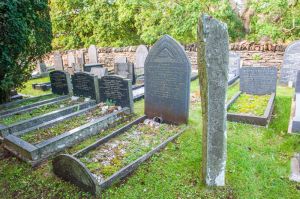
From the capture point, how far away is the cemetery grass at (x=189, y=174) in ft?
11.3

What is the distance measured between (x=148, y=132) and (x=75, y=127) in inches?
68.6

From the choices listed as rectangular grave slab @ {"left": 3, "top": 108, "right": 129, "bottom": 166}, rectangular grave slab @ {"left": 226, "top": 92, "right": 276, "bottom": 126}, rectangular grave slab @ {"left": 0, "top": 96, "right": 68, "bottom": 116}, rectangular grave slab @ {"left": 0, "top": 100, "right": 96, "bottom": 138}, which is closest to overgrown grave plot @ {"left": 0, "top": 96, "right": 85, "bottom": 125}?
rectangular grave slab @ {"left": 0, "top": 96, "right": 68, "bottom": 116}

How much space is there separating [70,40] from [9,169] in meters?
17.1

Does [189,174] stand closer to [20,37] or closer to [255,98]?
[255,98]

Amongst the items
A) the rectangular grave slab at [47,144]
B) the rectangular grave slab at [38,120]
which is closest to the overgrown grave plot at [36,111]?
the rectangular grave slab at [38,120]

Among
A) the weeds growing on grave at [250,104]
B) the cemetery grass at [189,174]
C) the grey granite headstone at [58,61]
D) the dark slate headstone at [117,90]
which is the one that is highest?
the grey granite headstone at [58,61]

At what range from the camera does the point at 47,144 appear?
15.0ft

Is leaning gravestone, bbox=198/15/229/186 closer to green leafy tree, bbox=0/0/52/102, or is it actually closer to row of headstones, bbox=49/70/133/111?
row of headstones, bbox=49/70/133/111

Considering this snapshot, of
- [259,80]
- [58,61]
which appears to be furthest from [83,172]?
[58,61]

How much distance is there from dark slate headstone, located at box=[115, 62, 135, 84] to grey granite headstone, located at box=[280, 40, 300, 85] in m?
5.77

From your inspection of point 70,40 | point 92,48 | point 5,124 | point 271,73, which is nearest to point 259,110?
point 271,73

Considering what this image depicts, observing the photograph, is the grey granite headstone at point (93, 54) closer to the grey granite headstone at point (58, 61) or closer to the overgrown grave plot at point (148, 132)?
the grey granite headstone at point (58, 61)

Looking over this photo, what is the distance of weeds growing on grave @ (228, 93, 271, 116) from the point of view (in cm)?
607

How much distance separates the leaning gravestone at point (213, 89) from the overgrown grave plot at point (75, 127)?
2.88 metres
